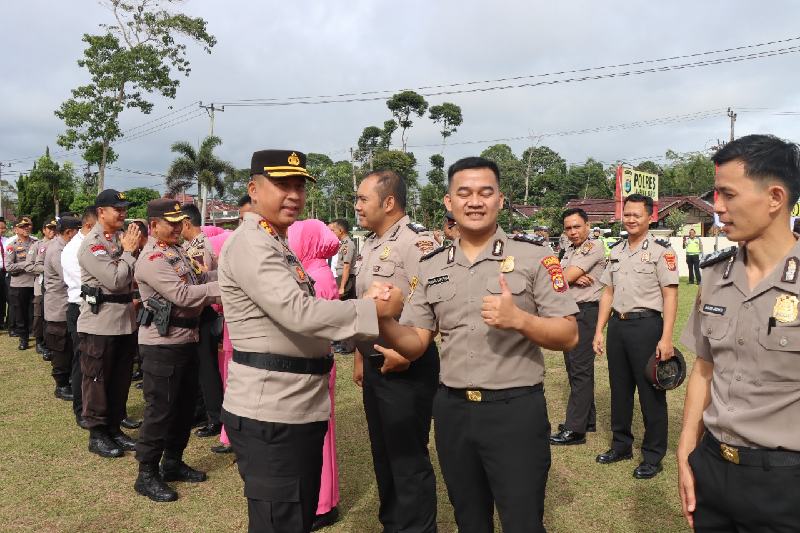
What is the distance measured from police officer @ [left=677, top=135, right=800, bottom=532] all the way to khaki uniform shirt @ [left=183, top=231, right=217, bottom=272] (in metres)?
4.24

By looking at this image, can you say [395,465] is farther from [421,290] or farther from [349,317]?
[349,317]

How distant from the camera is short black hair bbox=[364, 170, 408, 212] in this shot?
3.41 meters

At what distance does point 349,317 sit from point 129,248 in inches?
134

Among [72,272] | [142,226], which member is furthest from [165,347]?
[72,272]

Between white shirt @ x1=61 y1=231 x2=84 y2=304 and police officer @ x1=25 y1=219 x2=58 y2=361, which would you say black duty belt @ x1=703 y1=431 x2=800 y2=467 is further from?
police officer @ x1=25 y1=219 x2=58 y2=361

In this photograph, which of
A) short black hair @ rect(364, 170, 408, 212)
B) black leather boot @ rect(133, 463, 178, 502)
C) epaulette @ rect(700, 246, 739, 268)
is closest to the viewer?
epaulette @ rect(700, 246, 739, 268)

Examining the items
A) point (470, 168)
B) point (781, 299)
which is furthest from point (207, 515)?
point (781, 299)

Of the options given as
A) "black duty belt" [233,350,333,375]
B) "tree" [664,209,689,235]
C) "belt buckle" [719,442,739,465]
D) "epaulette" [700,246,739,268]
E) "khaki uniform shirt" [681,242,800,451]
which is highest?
"tree" [664,209,689,235]

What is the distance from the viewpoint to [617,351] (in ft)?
15.4

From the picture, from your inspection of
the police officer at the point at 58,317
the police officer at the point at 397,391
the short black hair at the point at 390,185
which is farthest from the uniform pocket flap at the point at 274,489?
the police officer at the point at 58,317

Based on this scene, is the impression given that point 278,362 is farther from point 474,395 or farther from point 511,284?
point 511,284

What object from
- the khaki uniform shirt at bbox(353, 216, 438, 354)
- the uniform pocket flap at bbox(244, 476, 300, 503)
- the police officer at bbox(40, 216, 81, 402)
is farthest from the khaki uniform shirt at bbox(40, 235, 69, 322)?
the uniform pocket flap at bbox(244, 476, 300, 503)

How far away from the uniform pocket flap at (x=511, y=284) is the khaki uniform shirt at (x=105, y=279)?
3.62 m

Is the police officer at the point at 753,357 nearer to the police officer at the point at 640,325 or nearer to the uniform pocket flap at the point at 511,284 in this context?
the uniform pocket flap at the point at 511,284
